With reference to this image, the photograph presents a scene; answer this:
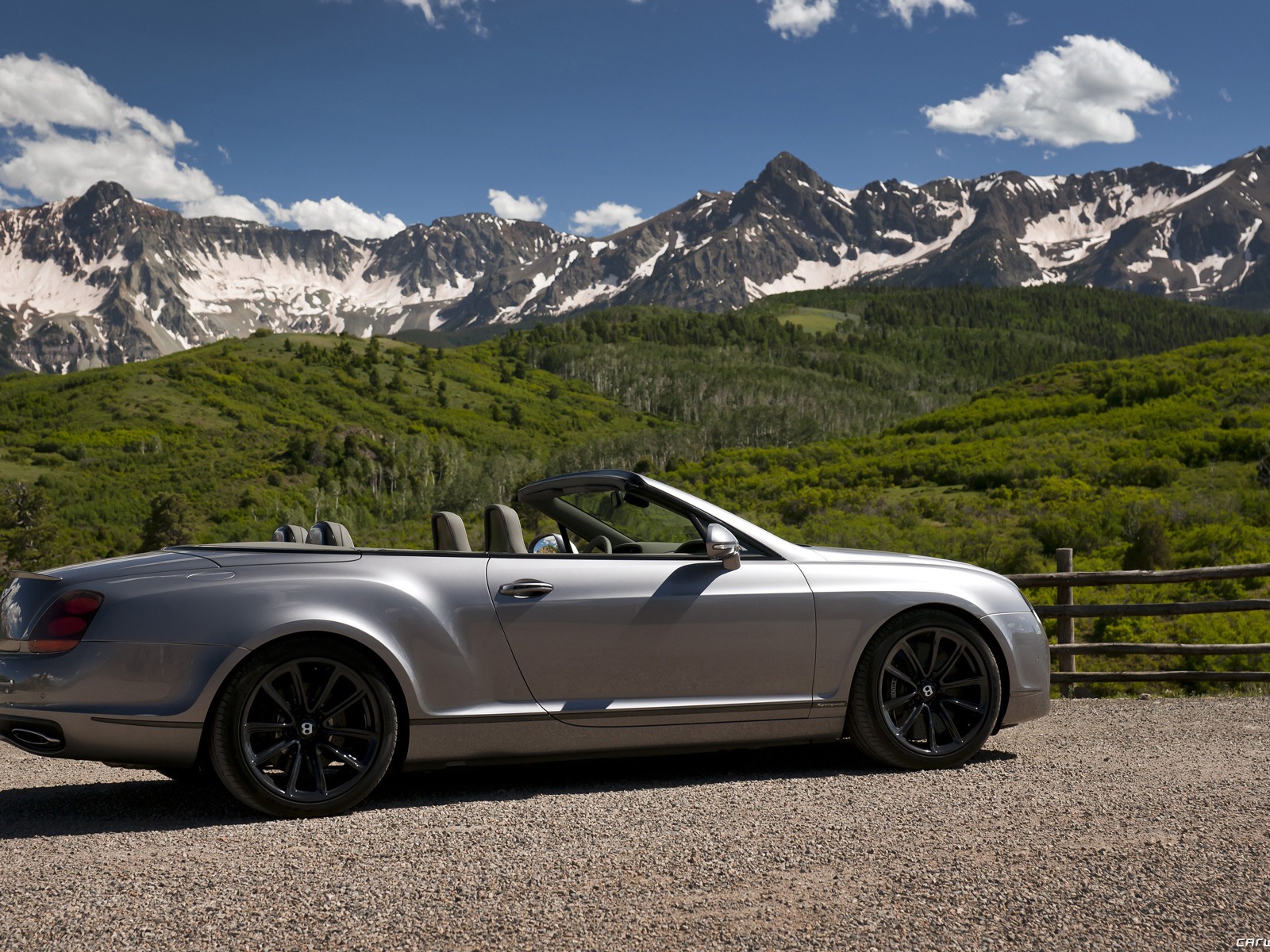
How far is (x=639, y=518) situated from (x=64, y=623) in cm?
263

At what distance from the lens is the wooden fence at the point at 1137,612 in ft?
29.2

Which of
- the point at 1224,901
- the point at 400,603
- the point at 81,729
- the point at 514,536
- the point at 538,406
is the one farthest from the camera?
the point at 538,406

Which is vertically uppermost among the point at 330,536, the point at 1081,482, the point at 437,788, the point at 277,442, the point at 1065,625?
the point at 277,442

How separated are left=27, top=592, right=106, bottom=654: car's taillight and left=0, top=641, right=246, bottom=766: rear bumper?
0.14 feet

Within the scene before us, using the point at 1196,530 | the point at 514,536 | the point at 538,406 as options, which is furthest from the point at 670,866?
the point at 538,406

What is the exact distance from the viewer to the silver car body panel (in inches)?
175

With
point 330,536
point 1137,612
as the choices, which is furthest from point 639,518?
point 1137,612

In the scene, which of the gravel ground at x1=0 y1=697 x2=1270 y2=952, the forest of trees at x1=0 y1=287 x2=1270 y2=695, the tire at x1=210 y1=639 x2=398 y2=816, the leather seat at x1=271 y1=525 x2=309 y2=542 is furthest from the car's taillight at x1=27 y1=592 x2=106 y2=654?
the forest of trees at x1=0 y1=287 x2=1270 y2=695

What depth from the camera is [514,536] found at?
527cm

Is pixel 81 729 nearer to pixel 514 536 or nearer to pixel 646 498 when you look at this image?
pixel 514 536

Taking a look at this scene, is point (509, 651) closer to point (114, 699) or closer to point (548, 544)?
point (548, 544)

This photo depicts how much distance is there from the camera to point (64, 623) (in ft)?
14.5

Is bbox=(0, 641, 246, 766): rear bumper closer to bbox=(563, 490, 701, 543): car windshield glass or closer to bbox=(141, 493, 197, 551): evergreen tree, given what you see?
bbox=(563, 490, 701, 543): car windshield glass

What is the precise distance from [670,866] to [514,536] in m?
1.95
